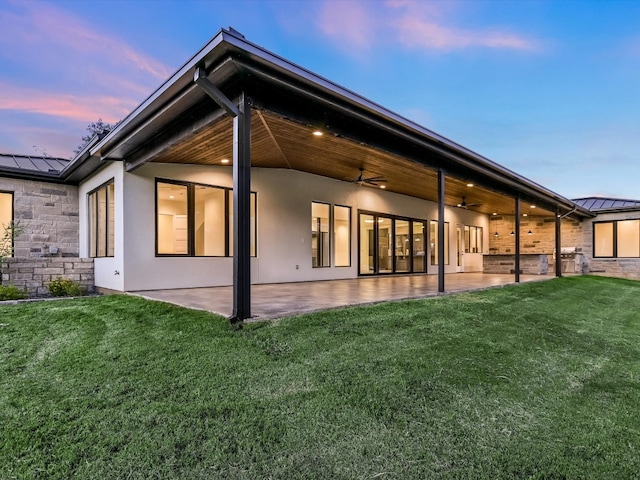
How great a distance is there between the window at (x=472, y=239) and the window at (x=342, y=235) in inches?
314

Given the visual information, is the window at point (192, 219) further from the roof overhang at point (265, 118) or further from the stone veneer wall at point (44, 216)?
the stone veneer wall at point (44, 216)

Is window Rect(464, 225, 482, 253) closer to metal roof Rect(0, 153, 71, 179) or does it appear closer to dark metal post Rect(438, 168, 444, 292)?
dark metal post Rect(438, 168, 444, 292)

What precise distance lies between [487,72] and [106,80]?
15.8m

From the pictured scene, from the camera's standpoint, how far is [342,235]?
10836 millimetres

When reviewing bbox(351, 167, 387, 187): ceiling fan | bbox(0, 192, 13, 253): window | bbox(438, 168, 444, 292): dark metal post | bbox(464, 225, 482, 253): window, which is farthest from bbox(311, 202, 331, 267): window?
bbox(464, 225, 482, 253): window

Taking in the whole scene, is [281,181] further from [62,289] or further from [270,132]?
[62,289]

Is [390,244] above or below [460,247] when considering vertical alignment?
above

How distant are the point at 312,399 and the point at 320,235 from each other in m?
7.88

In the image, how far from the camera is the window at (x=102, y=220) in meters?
7.55

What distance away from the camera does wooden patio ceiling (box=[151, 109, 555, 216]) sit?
557 centimetres

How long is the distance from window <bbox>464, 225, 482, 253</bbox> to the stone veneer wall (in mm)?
14871

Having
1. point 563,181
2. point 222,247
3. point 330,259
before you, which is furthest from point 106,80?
point 563,181

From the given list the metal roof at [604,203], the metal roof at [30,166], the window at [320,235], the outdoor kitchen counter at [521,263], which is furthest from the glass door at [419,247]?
the metal roof at [30,166]

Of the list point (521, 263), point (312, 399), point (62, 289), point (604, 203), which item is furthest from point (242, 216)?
point (604, 203)
